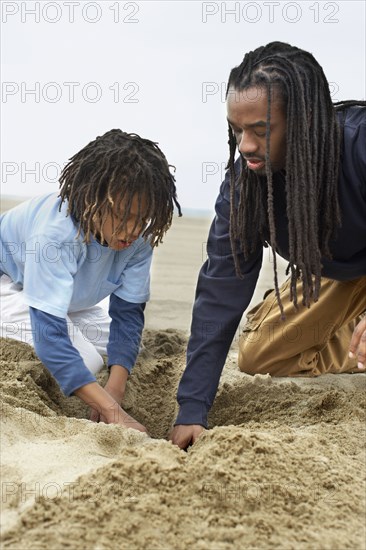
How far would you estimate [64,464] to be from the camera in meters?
1.78

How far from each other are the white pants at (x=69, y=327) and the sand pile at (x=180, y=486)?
0.57 metres

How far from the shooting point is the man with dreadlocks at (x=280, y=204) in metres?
2.01

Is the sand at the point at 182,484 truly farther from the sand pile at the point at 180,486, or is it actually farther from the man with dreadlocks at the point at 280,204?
the man with dreadlocks at the point at 280,204

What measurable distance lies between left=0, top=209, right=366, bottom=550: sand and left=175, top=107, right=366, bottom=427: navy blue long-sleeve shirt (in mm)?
265

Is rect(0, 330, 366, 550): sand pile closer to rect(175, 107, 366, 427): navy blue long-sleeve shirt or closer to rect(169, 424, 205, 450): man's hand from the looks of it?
rect(169, 424, 205, 450): man's hand

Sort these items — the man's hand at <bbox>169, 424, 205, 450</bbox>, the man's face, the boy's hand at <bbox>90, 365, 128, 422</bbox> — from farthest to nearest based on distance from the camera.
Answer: the boy's hand at <bbox>90, 365, 128, 422</bbox>
the man's hand at <bbox>169, 424, 205, 450</bbox>
the man's face

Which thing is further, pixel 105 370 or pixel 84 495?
pixel 105 370

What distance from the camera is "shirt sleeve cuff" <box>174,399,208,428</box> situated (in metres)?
2.28

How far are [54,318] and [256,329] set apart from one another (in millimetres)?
969

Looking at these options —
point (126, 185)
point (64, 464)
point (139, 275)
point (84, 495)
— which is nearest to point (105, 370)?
point (139, 275)

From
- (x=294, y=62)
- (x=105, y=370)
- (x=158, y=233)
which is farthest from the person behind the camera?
(x=105, y=370)

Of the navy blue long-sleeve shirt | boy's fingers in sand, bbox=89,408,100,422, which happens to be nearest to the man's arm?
the navy blue long-sleeve shirt

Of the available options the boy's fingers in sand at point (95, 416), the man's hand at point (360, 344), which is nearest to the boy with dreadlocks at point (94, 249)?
the boy's fingers in sand at point (95, 416)

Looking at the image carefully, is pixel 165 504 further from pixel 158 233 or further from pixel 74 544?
pixel 158 233
